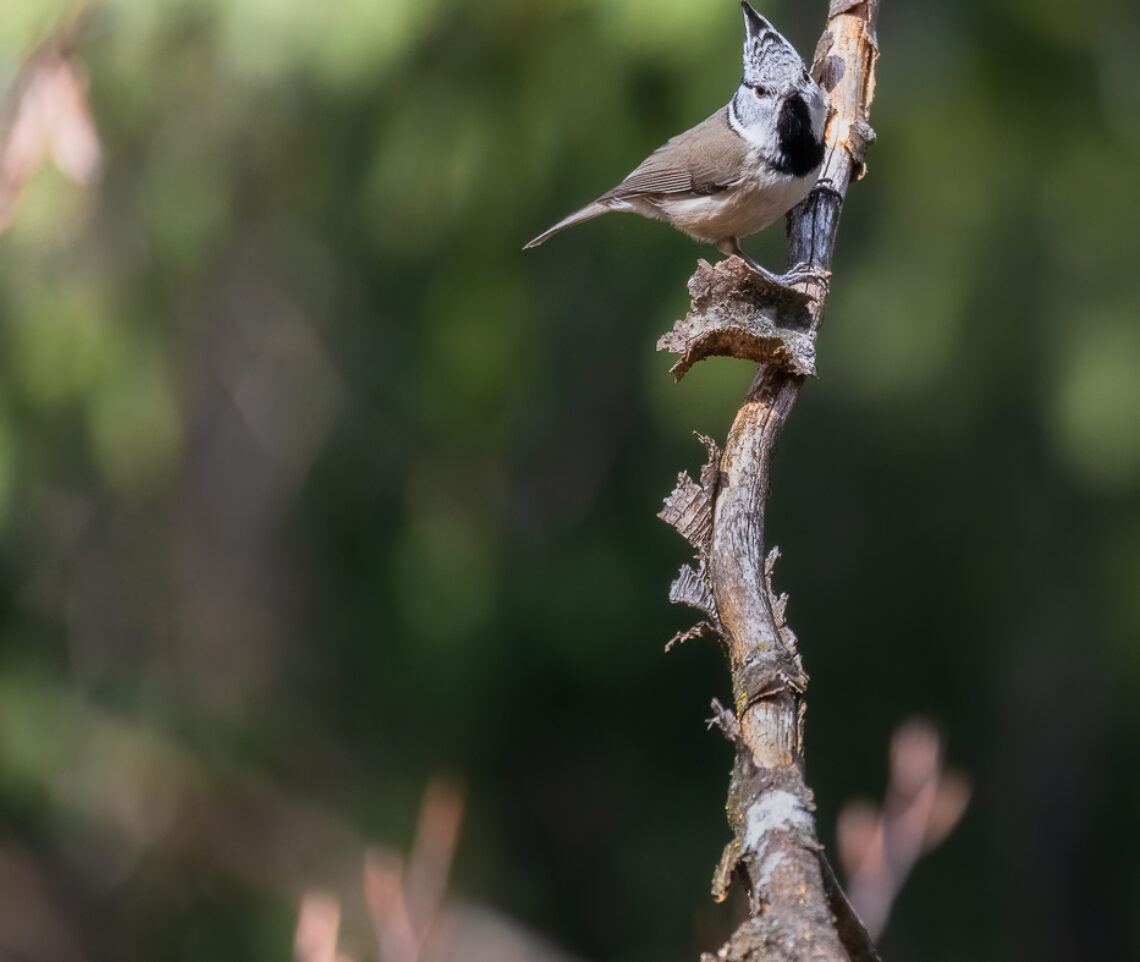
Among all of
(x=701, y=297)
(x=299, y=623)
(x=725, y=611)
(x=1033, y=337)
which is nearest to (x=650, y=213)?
(x=701, y=297)

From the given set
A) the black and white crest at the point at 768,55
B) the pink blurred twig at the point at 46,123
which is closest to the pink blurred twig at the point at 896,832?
the black and white crest at the point at 768,55

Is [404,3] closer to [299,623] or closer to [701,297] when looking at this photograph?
[701,297]

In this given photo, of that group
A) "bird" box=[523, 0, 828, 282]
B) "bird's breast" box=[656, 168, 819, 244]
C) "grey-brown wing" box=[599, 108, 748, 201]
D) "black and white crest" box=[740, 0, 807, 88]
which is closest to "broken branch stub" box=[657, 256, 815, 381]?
"bird" box=[523, 0, 828, 282]

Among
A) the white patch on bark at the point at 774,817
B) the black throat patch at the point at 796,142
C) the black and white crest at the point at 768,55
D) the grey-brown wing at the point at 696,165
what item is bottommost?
the white patch on bark at the point at 774,817

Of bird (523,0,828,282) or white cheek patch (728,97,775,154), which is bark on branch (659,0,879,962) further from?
white cheek patch (728,97,775,154)

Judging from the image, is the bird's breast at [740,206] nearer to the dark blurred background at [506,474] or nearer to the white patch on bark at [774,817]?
the dark blurred background at [506,474]

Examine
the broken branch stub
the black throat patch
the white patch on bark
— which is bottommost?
the white patch on bark
